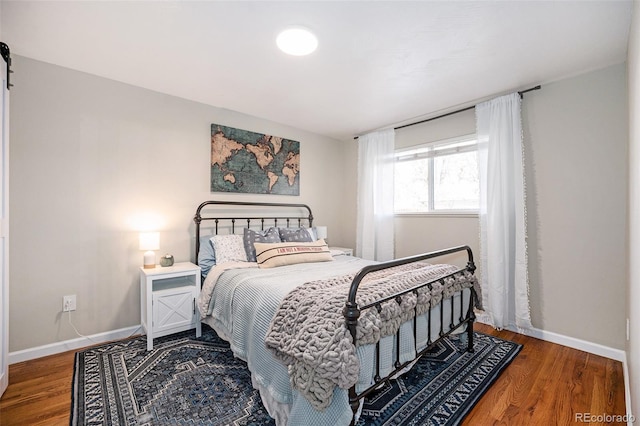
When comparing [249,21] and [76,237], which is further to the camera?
[76,237]

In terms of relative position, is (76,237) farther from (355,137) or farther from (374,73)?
(355,137)

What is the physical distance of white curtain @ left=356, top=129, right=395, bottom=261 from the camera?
3.80 metres

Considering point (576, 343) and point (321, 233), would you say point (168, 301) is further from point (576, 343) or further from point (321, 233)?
point (576, 343)

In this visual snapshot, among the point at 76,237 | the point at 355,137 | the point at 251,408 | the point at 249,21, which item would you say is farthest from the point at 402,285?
the point at 355,137

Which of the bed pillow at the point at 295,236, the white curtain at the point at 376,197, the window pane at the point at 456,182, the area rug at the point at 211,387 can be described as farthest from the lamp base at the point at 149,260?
the window pane at the point at 456,182

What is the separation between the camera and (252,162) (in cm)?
353

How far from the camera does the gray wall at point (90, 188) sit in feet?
7.41

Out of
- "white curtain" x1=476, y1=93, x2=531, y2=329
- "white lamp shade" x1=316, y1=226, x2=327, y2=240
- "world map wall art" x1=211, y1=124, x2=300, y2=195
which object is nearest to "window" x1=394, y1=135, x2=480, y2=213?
"white curtain" x1=476, y1=93, x2=531, y2=329

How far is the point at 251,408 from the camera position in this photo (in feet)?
5.50

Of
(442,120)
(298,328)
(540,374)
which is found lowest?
(540,374)

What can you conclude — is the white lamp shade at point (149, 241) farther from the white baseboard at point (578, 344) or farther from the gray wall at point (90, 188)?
the white baseboard at point (578, 344)

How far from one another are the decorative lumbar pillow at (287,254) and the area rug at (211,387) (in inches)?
32.7

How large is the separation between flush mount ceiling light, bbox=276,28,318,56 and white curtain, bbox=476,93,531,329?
79.1 inches

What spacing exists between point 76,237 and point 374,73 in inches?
116
